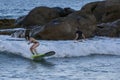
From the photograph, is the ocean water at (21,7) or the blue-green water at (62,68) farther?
the ocean water at (21,7)

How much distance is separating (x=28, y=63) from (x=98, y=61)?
372 cm

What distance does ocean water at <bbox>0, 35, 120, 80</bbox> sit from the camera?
2061 cm

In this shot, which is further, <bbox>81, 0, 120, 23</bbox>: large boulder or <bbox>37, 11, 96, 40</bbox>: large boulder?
<bbox>81, 0, 120, 23</bbox>: large boulder

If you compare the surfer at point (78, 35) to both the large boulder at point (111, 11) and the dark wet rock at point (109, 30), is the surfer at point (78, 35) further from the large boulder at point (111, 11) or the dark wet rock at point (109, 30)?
the large boulder at point (111, 11)

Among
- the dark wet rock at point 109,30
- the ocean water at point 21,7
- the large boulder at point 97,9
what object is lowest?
the ocean water at point 21,7

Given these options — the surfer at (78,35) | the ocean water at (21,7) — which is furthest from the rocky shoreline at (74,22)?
the ocean water at (21,7)

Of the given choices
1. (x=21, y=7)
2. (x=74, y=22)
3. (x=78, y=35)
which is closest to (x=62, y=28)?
(x=78, y=35)

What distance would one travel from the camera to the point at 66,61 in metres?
25.5

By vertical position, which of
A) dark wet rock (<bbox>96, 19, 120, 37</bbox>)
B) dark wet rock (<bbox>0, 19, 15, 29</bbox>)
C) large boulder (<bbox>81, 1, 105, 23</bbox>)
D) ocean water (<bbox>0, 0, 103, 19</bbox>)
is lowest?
ocean water (<bbox>0, 0, 103, 19</bbox>)

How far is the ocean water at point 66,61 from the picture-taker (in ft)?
67.6

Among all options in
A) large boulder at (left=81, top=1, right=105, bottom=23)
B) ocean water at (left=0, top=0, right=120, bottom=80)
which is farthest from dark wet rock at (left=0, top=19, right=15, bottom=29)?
ocean water at (left=0, top=0, right=120, bottom=80)

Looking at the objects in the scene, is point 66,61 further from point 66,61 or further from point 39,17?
point 39,17

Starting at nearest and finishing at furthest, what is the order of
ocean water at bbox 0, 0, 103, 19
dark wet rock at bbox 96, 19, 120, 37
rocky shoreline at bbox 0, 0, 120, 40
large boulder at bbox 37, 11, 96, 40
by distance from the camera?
large boulder at bbox 37, 11, 96, 40, rocky shoreline at bbox 0, 0, 120, 40, dark wet rock at bbox 96, 19, 120, 37, ocean water at bbox 0, 0, 103, 19

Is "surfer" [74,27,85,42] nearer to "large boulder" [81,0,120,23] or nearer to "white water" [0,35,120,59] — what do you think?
"white water" [0,35,120,59]
